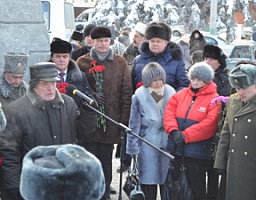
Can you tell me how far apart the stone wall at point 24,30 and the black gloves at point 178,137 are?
5.34 ft

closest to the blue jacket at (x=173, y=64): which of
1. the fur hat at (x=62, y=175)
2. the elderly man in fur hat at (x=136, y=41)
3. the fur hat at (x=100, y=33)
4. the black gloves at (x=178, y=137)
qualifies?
the fur hat at (x=100, y=33)

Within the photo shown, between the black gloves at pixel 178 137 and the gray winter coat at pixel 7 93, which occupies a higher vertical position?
the gray winter coat at pixel 7 93

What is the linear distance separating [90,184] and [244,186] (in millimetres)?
2524

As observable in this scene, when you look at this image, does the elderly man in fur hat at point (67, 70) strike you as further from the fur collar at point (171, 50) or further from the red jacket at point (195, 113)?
the fur collar at point (171, 50)

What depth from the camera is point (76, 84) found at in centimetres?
517

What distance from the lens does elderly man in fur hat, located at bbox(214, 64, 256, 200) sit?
439 centimetres

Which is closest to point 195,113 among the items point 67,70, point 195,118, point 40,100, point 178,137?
point 195,118

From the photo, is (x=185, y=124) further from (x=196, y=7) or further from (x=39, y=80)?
(x=196, y=7)

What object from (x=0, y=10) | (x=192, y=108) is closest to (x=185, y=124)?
(x=192, y=108)

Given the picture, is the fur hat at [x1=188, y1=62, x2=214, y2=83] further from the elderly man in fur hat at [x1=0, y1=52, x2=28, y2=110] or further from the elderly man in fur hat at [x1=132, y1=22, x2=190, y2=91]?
the elderly man in fur hat at [x1=0, y1=52, x2=28, y2=110]

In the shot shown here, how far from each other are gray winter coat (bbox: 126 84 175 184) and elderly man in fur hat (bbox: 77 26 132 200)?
41 cm

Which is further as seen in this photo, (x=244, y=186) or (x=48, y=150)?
(x=244, y=186)

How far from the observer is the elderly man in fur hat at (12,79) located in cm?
449

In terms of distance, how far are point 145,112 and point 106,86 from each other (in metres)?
0.60
